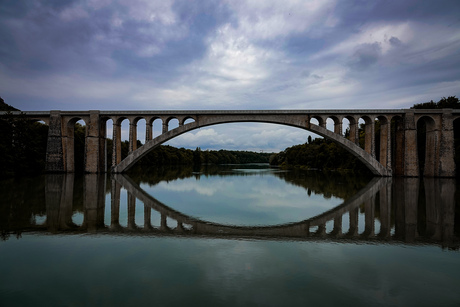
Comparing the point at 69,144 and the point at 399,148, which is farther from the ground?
the point at 69,144

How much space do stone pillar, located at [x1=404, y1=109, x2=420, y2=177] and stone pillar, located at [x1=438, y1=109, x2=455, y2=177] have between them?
2272mm

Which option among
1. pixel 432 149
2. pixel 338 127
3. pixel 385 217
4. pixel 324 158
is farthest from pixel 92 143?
pixel 324 158

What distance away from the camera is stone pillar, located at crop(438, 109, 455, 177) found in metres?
30.4

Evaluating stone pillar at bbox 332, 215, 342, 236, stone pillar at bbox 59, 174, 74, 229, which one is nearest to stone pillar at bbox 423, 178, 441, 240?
stone pillar at bbox 332, 215, 342, 236

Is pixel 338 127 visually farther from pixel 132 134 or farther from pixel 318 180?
pixel 132 134

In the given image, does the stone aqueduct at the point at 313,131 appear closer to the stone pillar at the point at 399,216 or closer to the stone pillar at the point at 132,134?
the stone pillar at the point at 132,134

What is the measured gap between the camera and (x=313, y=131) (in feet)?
109

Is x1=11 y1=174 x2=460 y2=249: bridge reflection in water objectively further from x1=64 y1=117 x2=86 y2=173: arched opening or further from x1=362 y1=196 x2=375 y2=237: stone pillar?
x1=64 y1=117 x2=86 y2=173: arched opening

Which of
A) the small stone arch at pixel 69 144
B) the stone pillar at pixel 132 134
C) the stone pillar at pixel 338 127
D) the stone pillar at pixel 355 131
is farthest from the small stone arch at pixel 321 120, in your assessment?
the small stone arch at pixel 69 144

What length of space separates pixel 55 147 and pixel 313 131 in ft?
96.9

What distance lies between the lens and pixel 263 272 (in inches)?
208

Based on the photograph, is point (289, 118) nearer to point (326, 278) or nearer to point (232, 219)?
point (232, 219)

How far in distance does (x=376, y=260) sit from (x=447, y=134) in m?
31.4

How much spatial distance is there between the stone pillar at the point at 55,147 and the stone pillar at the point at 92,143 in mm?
3102
